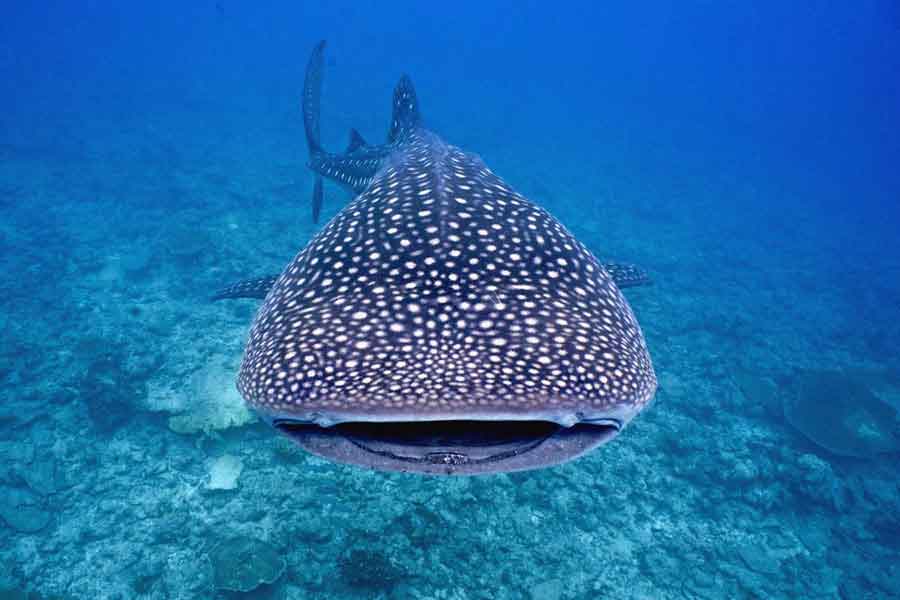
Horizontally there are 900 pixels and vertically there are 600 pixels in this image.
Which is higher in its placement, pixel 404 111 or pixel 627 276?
pixel 404 111

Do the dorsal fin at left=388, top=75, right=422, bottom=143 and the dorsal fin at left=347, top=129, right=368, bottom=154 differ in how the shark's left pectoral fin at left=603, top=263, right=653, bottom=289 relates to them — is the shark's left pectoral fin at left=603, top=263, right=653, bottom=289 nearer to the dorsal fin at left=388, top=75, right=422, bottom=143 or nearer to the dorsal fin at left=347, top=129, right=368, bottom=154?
the dorsal fin at left=388, top=75, right=422, bottom=143

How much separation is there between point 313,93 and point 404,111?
11.7 feet

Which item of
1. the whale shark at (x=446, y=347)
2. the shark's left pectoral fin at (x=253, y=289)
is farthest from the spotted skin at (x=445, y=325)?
the shark's left pectoral fin at (x=253, y=289)

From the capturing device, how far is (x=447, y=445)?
7.89 feet

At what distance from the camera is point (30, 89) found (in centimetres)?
3788

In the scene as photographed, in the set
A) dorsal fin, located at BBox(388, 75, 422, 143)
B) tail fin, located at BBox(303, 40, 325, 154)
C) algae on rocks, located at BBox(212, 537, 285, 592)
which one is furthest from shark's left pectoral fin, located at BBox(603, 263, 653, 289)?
tail fin, located at BBox(303, 40, 325, 154)

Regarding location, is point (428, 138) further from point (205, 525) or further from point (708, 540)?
point (708, 540)

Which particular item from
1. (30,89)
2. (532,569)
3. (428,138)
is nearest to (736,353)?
(532,569)

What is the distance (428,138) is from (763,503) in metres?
8.02

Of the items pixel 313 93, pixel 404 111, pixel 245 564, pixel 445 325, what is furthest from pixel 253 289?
pixel 313 93

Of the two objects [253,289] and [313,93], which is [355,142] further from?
[253,289]

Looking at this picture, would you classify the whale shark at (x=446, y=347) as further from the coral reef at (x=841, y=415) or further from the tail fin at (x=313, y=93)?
the coral reef at (x=841, y=415)

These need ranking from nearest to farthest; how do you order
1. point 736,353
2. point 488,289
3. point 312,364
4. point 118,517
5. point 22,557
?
point 312,364 → point 488,289 → point 22,557 → point 118,517 → point 736,353

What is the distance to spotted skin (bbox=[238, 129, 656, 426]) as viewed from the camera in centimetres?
203
